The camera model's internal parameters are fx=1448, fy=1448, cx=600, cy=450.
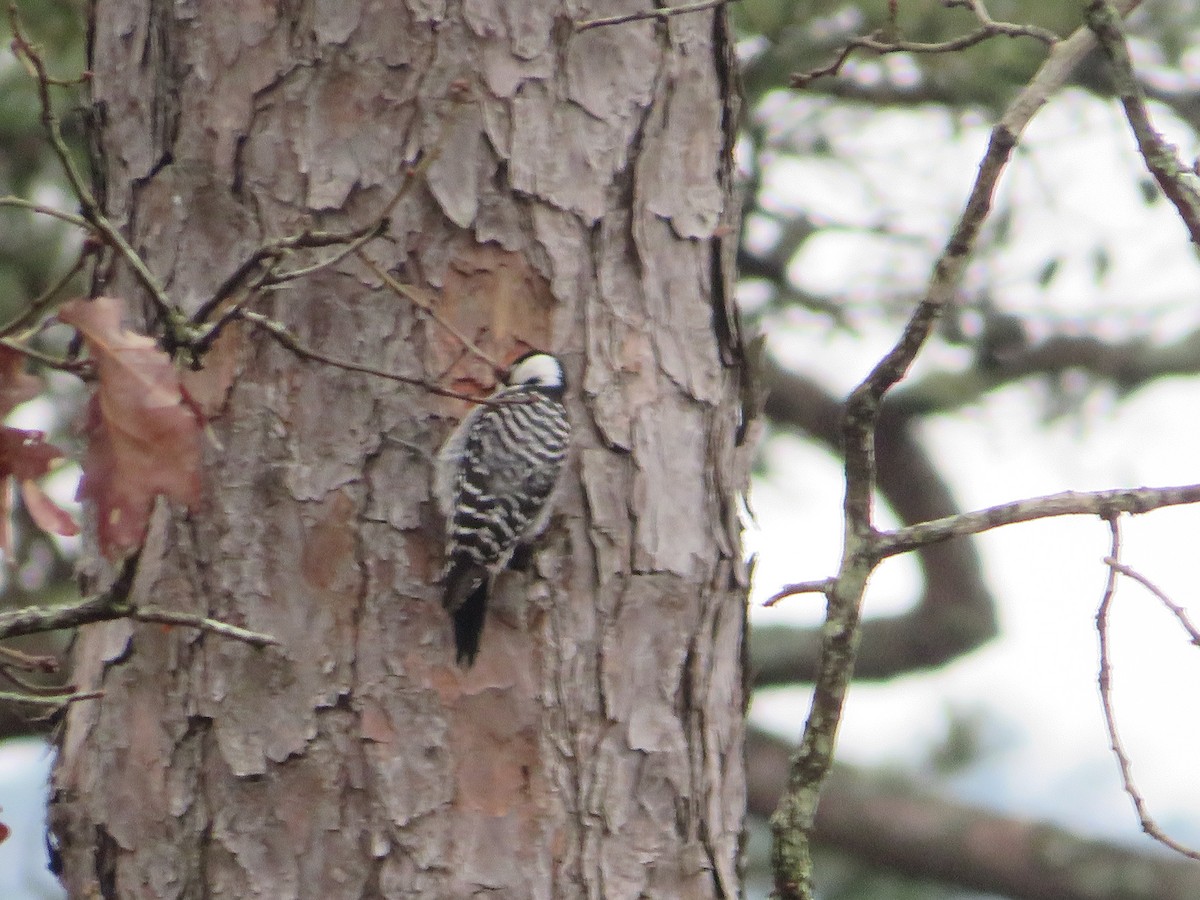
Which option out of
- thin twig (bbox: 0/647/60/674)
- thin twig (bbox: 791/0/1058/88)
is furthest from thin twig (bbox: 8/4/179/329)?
thin twig (bbox: 791/0/1058/88)

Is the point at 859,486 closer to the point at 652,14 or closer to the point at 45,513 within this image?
the point at 652,14

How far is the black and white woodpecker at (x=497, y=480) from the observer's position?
81.7 inches

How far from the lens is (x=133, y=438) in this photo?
1459mm

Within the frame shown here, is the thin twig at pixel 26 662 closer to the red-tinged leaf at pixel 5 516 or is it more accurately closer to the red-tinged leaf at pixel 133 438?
the red-tinged leaf at pixel 5 516

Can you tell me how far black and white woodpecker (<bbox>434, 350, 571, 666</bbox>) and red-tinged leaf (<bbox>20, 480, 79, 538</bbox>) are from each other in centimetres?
51

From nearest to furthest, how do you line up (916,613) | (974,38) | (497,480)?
(974,38)
(497,480)
(916,613)

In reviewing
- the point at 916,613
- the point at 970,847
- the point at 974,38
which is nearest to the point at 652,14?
the point at 974,38

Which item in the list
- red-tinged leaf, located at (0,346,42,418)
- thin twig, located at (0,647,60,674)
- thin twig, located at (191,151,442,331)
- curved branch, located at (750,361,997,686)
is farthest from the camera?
curved branch, located at (750,361,997,686)

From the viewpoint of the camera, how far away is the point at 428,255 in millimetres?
2201

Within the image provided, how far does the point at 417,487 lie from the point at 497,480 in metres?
0.42

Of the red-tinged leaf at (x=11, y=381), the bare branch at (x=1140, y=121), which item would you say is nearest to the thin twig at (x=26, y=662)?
the red-tinged leaf at (x=11, y=381)

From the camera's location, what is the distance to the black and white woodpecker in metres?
2.07

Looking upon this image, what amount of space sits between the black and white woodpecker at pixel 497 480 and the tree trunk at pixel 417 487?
0.04 meters

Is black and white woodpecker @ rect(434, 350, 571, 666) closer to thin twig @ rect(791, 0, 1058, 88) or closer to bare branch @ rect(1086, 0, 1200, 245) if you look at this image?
thin twig @ rect(791, 0, 1058, 88)
